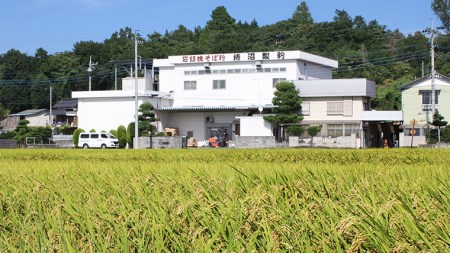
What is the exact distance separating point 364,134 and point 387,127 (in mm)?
4879

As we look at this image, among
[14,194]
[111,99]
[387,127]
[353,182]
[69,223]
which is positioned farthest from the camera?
[111,99]

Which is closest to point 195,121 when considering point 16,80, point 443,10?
point 443,10

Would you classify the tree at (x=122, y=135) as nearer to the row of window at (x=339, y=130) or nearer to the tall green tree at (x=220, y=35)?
the row of window at (x=339, y=130)

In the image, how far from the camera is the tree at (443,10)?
84375mm

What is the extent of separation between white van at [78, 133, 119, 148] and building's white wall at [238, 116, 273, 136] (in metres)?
10.6

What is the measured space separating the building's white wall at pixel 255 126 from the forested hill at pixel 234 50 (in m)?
29.4

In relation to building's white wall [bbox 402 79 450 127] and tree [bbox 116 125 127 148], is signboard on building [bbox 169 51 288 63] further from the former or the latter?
building's white wall [bbox 402 79 450 127]

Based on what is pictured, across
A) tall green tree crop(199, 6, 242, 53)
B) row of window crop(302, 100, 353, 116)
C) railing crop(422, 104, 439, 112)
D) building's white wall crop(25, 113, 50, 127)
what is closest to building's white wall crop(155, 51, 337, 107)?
row of window crop(302, 100, 353, 116)

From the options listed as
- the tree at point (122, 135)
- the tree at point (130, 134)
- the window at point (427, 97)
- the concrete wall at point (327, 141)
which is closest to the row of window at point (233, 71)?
the tree at point (122, 135)

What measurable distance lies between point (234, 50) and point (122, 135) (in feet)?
130

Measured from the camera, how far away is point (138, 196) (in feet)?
19.7

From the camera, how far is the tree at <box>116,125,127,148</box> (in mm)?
53656

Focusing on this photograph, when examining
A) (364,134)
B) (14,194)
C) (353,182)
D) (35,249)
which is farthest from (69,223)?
(364,134)

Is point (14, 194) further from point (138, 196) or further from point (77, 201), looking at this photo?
point (138, 196)
